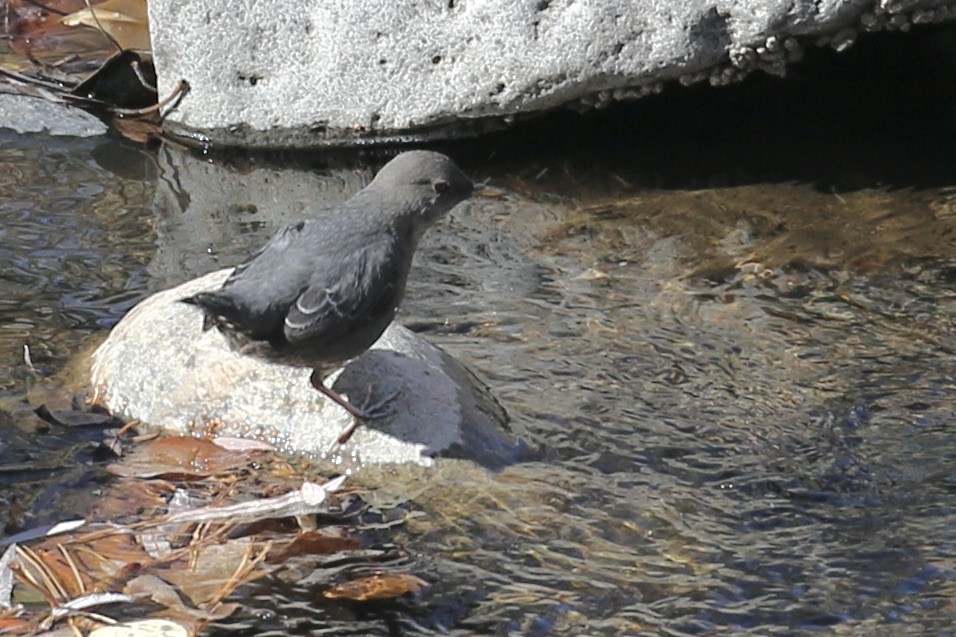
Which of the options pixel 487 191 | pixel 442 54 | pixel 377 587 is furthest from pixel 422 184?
pixel 487 191

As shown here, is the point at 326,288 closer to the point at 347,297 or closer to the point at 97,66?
the point at 347,297

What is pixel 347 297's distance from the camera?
425cm

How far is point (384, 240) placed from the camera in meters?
4.46

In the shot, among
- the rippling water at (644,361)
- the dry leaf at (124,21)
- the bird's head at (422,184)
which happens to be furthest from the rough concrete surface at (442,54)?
the bird's head at (422,184)

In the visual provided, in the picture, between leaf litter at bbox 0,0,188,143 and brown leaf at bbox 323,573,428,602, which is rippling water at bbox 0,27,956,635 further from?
leaf litter at bbox 0,0,188,143

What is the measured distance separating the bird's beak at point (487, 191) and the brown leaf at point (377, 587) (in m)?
3.26

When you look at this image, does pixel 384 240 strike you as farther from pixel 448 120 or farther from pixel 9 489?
pixel 448 120

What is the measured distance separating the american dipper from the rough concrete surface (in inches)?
A: 78.3

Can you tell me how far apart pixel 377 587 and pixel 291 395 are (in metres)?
1.04

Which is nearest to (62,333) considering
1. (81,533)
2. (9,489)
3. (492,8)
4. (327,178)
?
(9,489)

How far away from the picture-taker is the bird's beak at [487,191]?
6.82 m

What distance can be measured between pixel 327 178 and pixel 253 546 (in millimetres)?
3406

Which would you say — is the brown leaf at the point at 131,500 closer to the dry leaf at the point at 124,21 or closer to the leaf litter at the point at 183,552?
the leaf litter at the point at 183,552

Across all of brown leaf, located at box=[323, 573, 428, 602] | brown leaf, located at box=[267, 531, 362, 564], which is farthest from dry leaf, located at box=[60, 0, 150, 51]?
brown leaf, located at box=[323, 573, 428, 602]
